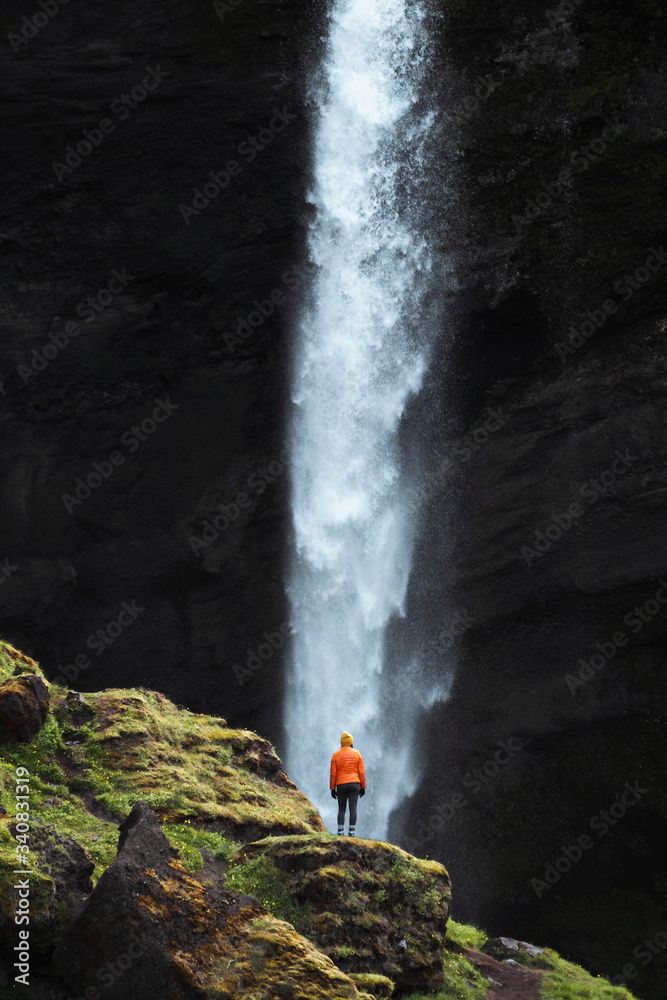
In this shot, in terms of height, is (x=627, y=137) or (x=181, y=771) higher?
(x=627, y=137)

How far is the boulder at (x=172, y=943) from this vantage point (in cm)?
811

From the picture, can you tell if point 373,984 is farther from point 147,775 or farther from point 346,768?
point 346,768

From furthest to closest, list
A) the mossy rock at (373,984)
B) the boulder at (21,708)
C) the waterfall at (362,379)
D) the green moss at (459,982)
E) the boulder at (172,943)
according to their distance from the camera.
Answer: the waterfall at (362,379), the boulder at (21,708), the green moss at (459,982), the mossy rock at (373,984), the boulder at (172,943)

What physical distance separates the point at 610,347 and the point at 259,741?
17.6 meters

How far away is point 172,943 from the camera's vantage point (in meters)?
8.34

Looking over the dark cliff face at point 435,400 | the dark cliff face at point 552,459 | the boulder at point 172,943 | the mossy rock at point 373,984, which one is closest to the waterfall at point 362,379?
the dark cliff face at point 435,400

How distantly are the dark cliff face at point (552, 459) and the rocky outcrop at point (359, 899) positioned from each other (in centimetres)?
1564

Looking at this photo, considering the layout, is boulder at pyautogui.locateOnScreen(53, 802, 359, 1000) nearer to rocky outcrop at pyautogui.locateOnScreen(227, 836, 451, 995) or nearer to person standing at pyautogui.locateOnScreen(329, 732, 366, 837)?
rocky outcrop at pyautogui.locateOnScreen(227, 836, 451, 995)

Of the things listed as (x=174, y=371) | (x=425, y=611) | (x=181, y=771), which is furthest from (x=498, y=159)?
(x=181, y=771)

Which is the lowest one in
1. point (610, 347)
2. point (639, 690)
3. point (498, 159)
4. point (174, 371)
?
point (639, 690)

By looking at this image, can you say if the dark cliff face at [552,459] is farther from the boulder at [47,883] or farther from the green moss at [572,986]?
the boulder at [47,883]

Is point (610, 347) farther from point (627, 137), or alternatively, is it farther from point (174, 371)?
point (174, 371)

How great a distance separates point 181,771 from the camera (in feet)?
44.2

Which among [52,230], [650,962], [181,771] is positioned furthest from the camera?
[52,230]
